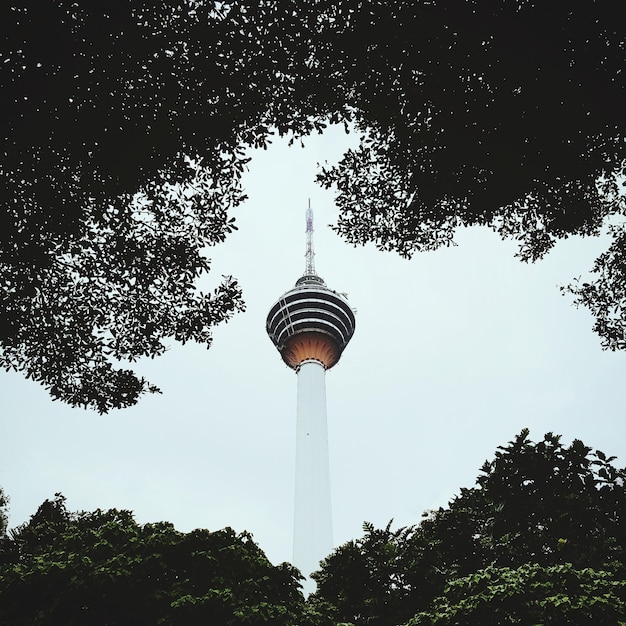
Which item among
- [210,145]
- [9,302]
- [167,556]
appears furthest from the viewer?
[167,556]

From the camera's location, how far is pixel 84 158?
7266 millimetres

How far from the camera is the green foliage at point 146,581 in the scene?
456 inches

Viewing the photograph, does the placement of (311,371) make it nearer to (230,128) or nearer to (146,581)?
(146,581)

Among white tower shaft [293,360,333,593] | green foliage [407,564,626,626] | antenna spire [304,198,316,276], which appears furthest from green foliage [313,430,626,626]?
antenna spire [304,198,316,276]

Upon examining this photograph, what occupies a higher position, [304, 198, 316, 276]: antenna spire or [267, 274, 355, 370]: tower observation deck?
[304, 198, 316, 276]: antenna spire

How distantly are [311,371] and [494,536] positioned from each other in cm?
3897

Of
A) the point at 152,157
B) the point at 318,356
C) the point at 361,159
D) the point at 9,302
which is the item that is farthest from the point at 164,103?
the point at 318,356

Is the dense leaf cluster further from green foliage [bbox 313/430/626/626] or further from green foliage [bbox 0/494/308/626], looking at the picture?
green foliage [bbox 313/430/626/626]

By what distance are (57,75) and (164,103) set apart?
1192 mm

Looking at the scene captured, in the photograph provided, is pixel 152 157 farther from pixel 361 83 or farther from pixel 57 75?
pixel 361 83

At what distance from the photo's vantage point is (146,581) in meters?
12.2

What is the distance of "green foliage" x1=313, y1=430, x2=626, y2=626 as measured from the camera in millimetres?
14336

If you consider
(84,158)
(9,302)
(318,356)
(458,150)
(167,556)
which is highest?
(318,356)

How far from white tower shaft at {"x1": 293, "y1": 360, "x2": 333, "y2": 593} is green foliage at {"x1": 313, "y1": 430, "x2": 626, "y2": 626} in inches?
1068
